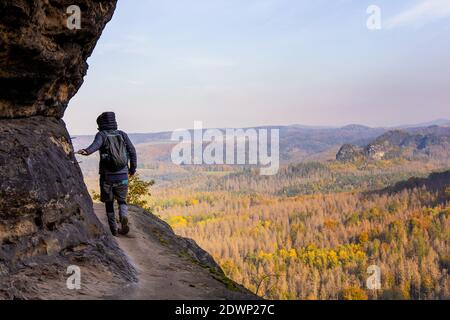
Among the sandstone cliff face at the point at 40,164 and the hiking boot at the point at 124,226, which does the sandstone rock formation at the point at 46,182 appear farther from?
the hiking boot at the point at 124,226

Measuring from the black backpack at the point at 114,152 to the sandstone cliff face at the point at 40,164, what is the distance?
102cm

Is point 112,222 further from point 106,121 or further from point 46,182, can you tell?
point 46,182

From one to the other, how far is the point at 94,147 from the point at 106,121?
117 cm

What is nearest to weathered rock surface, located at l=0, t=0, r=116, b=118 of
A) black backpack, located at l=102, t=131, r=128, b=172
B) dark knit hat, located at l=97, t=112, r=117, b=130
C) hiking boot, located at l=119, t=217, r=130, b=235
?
dark knit hat, located at l=97, t=112, r=117, b=130

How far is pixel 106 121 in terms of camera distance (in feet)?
45.4

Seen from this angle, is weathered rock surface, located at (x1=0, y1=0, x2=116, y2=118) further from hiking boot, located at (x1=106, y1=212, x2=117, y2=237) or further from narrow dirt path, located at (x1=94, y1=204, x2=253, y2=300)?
narrow dirt path, located at (x1=94, y1=204, x2=253, y2=300)

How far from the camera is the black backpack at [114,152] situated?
13.6 metres

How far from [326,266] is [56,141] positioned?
146476mm

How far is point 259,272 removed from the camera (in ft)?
474

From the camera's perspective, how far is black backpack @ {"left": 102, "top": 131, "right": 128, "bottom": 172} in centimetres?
1357

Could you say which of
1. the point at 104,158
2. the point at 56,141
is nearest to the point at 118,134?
the point at 104,158

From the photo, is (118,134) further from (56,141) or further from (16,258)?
(16,258)

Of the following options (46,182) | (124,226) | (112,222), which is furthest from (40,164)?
(124,226)

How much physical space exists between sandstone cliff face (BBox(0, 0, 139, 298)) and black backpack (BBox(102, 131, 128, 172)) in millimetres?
1016
